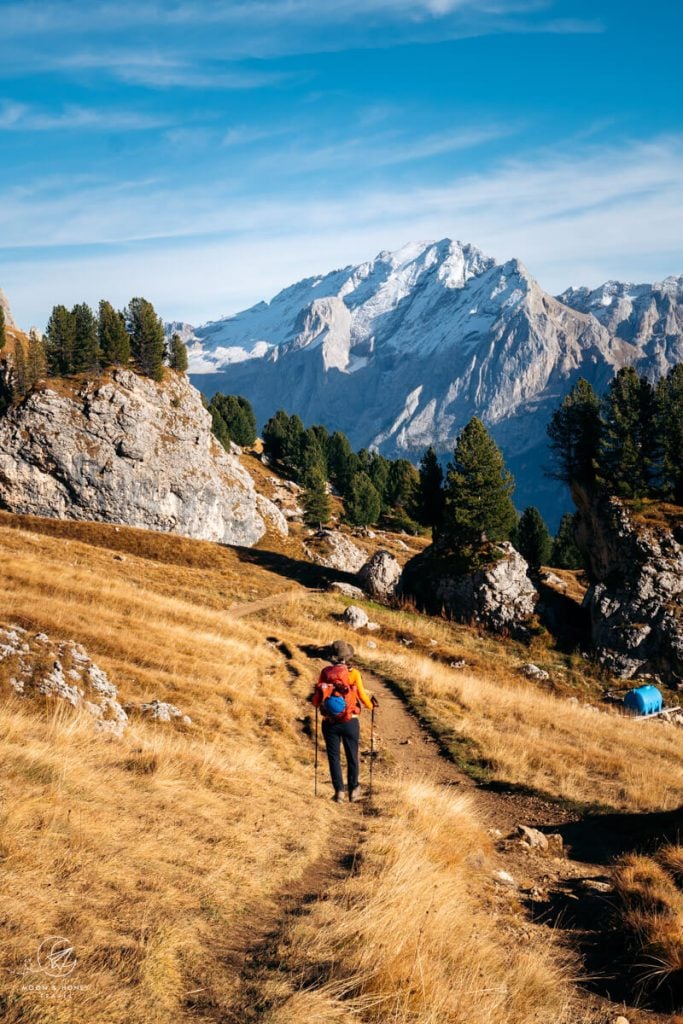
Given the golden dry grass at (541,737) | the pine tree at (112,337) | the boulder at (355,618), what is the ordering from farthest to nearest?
1. the pine tree at (112,337)
2. the boulder at (355,618)
3. the golden dry grass at (541,737)

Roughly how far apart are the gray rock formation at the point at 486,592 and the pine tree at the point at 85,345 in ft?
200

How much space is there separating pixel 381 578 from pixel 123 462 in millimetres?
46949

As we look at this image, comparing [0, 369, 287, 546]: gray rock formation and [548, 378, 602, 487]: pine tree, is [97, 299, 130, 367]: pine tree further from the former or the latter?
[548, 378, 602, 487]: pine tree

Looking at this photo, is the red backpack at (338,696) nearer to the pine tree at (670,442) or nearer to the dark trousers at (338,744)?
the dark trousers at (338,744)

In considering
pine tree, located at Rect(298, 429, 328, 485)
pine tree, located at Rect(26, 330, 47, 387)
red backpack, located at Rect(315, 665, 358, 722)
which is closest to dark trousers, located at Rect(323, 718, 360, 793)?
red backpack, located at Rect(315, 665, 358, 722)

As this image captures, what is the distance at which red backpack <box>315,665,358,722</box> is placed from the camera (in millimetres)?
11508

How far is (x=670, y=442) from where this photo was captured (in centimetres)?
4347

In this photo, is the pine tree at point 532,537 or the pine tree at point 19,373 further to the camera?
the pine tree at point 532,537

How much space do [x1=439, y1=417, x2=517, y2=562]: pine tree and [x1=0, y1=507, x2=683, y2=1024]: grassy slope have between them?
24.4m

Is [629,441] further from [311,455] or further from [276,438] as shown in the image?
[276,438]

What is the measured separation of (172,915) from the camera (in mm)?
5781

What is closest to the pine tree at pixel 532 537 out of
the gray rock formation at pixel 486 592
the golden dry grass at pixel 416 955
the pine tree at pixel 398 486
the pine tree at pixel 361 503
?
the pine tree at pixel 361 503

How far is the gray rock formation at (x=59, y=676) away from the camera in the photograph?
506 inches

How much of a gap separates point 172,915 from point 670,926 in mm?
5865
